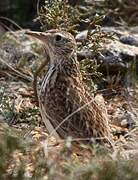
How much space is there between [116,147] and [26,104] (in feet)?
7.06

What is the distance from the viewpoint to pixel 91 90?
6.85 m

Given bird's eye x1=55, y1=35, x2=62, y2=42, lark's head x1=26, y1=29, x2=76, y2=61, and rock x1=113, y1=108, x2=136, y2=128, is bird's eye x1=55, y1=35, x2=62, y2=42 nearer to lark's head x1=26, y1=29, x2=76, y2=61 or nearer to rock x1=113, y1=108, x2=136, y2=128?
lark's head x1=26, y1=29, x2=76, y2=61

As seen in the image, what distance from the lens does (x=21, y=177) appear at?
457 cm

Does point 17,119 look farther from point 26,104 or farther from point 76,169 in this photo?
point 76,169

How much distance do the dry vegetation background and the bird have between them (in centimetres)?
16

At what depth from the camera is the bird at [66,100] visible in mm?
5734

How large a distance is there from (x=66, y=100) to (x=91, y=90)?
1011mm

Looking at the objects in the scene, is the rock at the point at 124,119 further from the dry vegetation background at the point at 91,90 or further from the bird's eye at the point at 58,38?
the bird's eye at the point at 58,38

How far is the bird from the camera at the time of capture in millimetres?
5734

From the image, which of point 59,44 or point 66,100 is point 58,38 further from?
point 66,100

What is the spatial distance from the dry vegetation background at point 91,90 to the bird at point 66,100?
164 millimetres

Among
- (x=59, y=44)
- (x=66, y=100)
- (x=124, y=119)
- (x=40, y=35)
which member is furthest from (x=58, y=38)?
(x=124, y=119)

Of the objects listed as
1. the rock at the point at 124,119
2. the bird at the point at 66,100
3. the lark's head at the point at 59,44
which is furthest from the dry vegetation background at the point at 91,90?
the lark's head at the point at 59,44

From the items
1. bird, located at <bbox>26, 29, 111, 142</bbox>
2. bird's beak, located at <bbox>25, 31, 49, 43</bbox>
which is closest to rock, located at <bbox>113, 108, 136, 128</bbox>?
bird, located at <bbox>26, 29, 111, 142</bbox>
